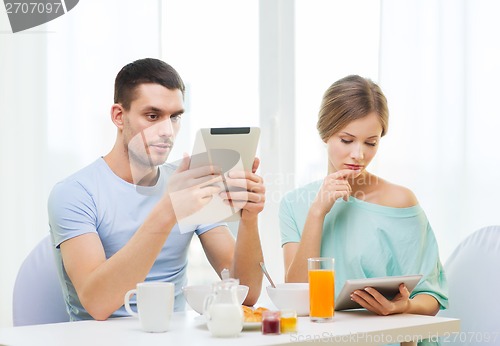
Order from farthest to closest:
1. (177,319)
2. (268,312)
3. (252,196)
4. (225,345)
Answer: (252,196) < (177,319) < (268,312) < (225,345)

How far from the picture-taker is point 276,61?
3.25 meters

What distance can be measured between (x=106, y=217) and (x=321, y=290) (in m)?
0.64

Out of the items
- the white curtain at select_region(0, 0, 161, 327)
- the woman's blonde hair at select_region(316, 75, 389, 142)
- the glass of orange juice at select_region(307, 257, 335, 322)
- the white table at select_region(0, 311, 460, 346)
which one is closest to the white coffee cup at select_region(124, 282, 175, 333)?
the white table at select_region(0, 311, 460, 346)

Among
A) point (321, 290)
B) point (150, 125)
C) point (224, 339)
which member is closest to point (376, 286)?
point (321, 290)

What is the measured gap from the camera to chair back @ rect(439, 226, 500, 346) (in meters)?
2.17

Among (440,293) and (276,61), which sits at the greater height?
(276,61)

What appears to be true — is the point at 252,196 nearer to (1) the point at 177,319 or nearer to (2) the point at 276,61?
(1) the point at 177,319

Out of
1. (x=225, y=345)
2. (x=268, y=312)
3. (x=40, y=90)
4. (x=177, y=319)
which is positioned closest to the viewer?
(x=225, y=345)

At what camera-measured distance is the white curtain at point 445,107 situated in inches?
108

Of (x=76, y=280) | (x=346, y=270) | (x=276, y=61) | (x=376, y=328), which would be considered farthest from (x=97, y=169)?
(x=276, y=61)

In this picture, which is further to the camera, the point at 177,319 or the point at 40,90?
the point at 40,90

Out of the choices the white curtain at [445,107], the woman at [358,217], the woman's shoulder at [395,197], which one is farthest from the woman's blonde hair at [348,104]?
the white curtain at [445,107]

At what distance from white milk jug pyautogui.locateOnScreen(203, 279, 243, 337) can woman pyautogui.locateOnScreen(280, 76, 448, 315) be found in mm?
653

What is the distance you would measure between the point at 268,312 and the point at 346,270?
70 cm
